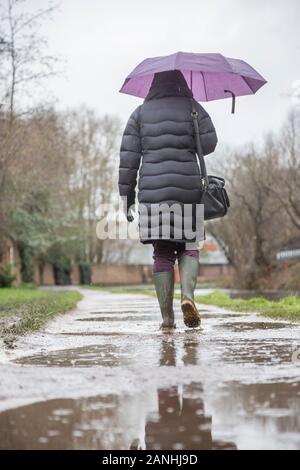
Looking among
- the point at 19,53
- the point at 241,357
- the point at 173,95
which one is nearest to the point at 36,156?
the point at 19,53

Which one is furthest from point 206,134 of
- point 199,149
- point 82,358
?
point 82,358

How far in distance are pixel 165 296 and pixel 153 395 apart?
3.81 m

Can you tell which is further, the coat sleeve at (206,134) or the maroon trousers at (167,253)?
the maroon trousers at (167,253)

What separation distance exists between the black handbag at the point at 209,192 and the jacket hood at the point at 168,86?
0.51 ft

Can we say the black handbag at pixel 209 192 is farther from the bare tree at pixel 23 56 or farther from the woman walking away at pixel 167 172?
the bare tree at pixel 23 56

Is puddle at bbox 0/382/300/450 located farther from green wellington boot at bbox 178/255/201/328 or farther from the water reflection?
green wellington boot at bbox 178/255/201/328

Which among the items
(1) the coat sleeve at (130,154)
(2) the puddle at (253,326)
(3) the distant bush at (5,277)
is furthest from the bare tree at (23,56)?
(2) the puddle at (253,326)

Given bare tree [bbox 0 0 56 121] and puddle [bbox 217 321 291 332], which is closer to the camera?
puddle [bbox 217 321 291 332]

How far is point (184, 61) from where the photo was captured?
7406mm

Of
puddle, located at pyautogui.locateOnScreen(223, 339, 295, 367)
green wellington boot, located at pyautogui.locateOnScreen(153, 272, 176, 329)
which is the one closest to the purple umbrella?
green wellington boot, located at pyautogui.locateOnScreen(153, 272, 176, 329)

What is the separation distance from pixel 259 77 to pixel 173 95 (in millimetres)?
1429

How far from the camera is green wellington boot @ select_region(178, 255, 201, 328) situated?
22.2 ft

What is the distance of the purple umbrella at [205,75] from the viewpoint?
7.44 metres
